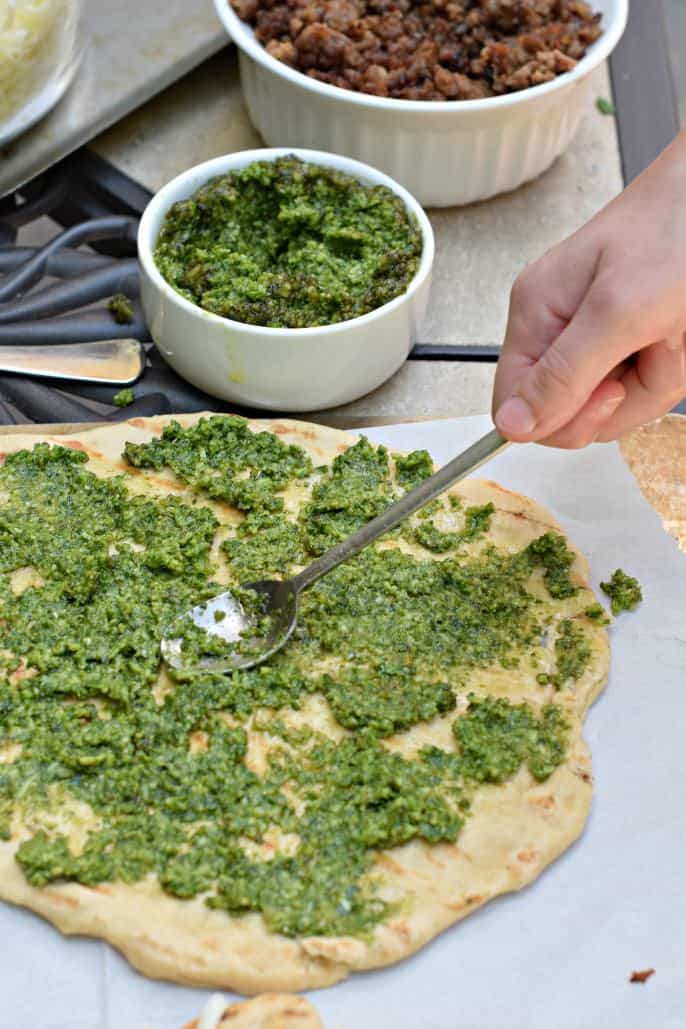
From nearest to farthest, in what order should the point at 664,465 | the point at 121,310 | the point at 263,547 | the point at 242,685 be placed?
the point at 242,685
the point at 263,547
the point at 664,465
the point at 121,310

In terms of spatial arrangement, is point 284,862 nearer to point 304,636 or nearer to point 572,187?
point 304,636

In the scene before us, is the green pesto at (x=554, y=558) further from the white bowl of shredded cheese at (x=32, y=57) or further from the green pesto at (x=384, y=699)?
the white bowl of shredded cheese at (x=32, y=57)

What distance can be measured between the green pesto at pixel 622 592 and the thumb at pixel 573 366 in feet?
1.81

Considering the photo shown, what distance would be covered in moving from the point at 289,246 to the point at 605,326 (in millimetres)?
1174

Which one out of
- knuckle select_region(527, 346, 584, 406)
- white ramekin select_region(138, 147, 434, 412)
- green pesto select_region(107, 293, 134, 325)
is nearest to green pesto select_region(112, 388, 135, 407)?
white ramekin select_region(138, 147, 434, 412)

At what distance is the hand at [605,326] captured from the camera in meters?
2.14

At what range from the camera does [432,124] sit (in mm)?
3244

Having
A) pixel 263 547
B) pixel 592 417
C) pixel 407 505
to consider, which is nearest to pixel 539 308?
pixel 592 417

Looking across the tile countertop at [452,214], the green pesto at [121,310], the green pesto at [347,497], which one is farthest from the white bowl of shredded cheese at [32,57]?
the green pesto at [347,497]

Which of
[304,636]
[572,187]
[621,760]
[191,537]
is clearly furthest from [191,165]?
[621,760]

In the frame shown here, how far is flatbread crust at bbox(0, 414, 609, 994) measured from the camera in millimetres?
1987

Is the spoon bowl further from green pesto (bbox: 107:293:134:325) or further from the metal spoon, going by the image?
green pesto (bbox: 107:293:134:325)

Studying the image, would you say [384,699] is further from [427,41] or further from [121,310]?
[427,41]

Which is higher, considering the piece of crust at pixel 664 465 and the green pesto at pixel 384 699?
the green pesto at pixel 384 699
